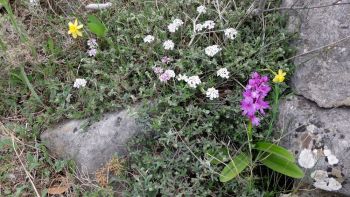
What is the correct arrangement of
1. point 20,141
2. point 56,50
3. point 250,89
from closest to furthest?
point 250,89 < point 20,141 < point 56,50

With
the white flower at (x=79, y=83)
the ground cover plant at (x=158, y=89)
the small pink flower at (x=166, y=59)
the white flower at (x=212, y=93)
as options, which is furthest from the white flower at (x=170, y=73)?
the white flower at (x=79, y=83)

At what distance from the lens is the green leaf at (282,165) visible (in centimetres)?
253

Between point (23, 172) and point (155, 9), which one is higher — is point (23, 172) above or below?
below

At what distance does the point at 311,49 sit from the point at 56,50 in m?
1.83

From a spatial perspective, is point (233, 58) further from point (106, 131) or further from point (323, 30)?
point (106, 131)

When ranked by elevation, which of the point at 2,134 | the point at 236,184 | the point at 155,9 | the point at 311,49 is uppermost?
the point at 155,9

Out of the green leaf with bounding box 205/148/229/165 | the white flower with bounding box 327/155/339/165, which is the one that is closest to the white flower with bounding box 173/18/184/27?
the green leaf with bounding box 205/148/229/165

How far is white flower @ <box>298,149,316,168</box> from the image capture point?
2582 millimetres

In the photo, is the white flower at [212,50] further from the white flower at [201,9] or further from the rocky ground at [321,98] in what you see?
the rocky ground at [321,98]

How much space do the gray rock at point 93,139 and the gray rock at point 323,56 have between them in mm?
1148

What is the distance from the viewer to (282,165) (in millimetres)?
2598

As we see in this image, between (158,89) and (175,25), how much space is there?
1.58ft

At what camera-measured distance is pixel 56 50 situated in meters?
3.34

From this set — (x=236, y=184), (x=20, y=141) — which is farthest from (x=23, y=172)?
(x=236, y=184)
